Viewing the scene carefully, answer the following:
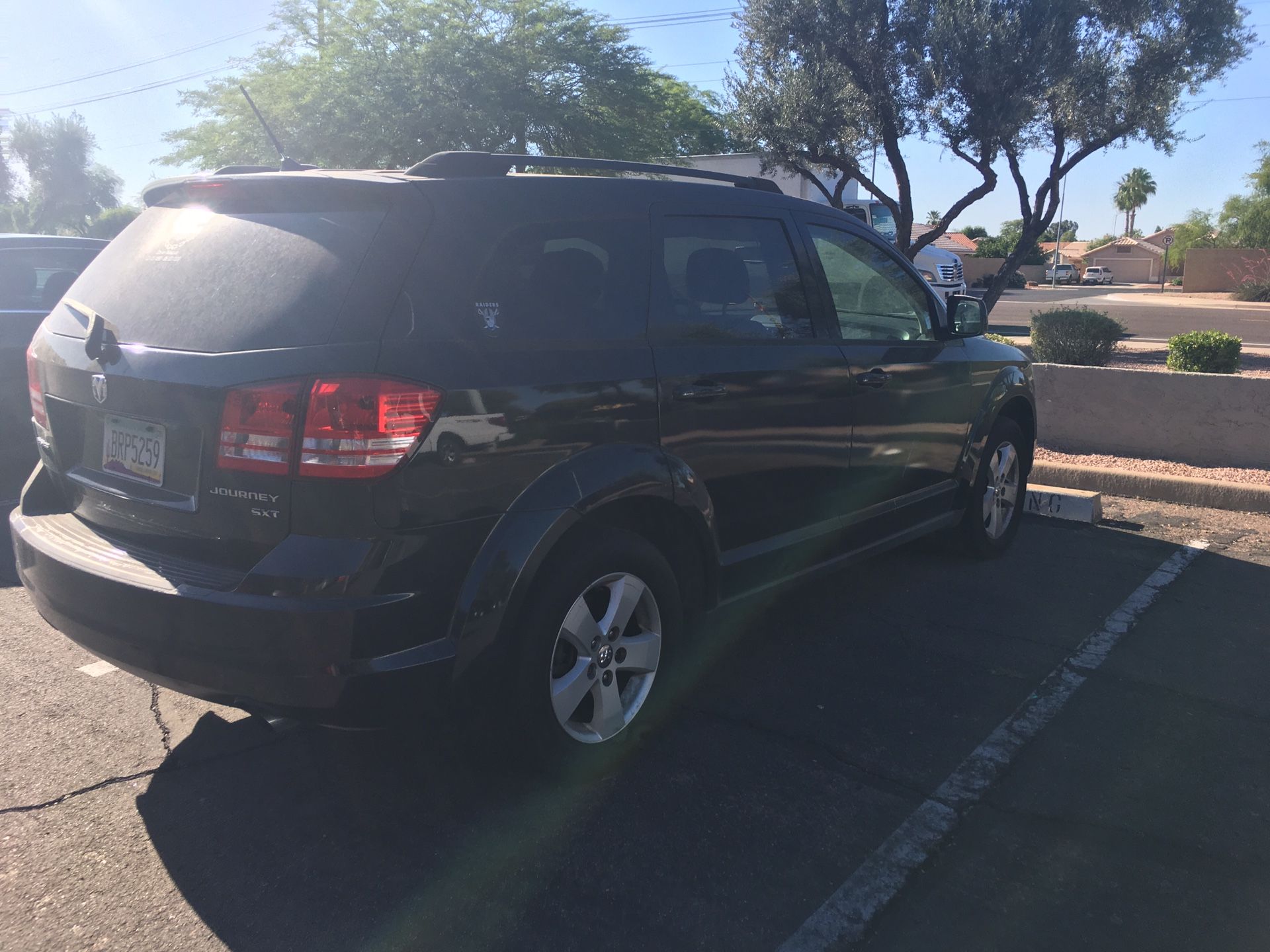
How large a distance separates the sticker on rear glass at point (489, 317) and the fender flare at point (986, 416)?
3.11 meters

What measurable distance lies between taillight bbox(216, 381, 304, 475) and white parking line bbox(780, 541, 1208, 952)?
69.8 inches

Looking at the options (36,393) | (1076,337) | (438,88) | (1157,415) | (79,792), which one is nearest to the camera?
(79,792)

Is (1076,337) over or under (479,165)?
under

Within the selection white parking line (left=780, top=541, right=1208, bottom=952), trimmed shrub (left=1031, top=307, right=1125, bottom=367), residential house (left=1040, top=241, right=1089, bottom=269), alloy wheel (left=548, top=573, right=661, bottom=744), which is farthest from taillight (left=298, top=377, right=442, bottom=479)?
residential house (left=1040, top=241, right=1089, bottom=269)

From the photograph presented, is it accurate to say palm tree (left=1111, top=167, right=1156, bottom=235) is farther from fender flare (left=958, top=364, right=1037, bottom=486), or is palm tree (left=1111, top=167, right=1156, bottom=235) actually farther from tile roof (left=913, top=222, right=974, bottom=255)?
fender flare (left=958, top=364, right=1037, bottom=486)

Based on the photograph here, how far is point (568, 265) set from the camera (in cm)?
320

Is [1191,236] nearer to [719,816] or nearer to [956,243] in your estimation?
[956,243]

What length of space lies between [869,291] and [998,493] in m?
1.76

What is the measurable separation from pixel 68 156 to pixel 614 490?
77196mm

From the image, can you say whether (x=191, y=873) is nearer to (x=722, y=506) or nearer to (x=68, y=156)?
(x=722, y=506)

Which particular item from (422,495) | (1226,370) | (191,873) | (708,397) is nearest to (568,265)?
(708,397)

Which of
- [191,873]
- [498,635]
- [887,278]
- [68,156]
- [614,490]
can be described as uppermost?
[68,156]

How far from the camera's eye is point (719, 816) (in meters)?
3.11

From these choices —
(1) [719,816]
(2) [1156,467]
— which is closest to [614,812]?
(1) [719,816]
